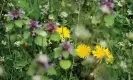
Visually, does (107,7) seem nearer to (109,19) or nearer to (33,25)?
(109,19)

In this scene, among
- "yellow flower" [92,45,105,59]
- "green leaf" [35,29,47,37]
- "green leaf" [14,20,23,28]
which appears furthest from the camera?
"yellow flower" [92,45,105,59]

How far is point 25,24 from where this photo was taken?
8.65 ft

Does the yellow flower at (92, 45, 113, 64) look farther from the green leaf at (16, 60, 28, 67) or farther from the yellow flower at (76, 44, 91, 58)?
the green leaf at (16, 60, 28, 67)

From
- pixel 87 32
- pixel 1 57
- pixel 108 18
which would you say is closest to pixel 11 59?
pixel 1 57

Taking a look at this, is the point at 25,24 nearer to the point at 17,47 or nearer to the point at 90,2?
the point at 17,47

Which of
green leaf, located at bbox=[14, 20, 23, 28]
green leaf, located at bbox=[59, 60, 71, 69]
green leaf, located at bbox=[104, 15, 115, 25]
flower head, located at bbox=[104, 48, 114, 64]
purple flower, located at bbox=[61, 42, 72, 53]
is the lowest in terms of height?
flower head, located at bbox=[104, 48, 114, 64]

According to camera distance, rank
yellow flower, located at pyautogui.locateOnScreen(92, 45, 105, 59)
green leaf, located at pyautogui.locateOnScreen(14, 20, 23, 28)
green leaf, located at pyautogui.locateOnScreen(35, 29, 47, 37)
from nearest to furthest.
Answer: green leaf, located at pyautogui.locateOnScreen(35, 29, 47, 37) → green leaf, located at pyautogui.locateOnScreen(14, 20, 23, 28) → yellow flower, located at pyautogui.locateOnScreen(92, 45, 105, 59)

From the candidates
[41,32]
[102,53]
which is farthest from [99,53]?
[41,32]

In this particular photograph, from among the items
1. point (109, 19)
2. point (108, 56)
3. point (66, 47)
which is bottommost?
point (108, 56)

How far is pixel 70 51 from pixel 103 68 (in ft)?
1.22

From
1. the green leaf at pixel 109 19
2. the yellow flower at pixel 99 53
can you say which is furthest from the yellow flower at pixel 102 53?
the green leaf at pixel 109 19

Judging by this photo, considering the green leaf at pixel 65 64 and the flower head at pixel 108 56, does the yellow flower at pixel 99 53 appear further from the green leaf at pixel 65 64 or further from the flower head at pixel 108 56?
the green leaf at pixel 65 64

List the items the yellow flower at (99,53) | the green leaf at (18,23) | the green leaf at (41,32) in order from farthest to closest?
the yellow flower at (99,53)
the green leaf at (18,23)
the green leaf at (41,32)

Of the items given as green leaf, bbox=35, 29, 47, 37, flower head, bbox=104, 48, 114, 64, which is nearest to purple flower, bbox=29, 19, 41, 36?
green leaf, bbox=35, 29, 47, 37
